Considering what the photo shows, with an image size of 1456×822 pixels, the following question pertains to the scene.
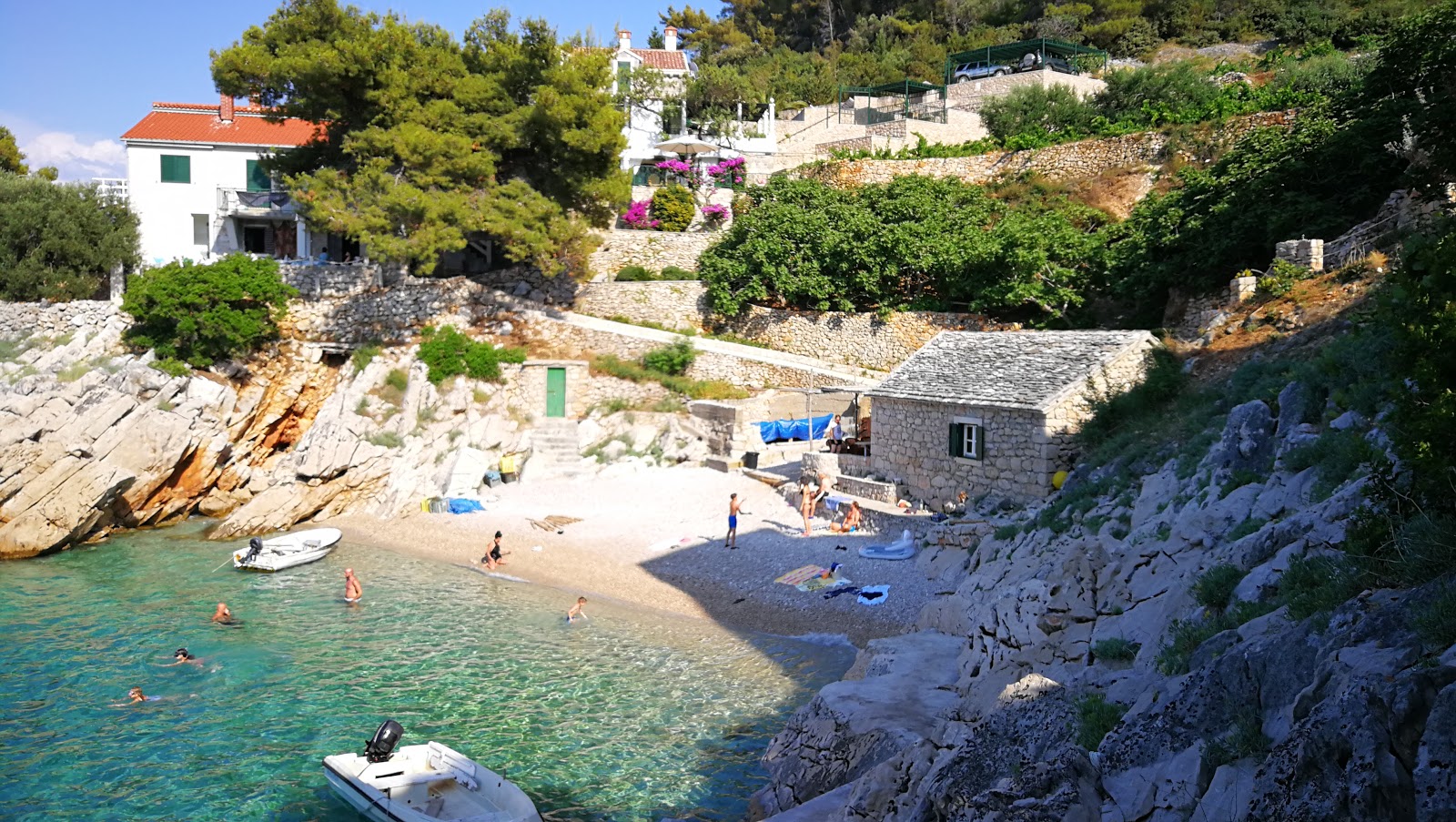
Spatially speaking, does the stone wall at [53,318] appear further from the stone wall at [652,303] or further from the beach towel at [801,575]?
the beach towel at [801,575]

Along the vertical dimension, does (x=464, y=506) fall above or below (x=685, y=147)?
below

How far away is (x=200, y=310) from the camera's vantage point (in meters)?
29.7

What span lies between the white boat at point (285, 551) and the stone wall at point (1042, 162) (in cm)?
2437

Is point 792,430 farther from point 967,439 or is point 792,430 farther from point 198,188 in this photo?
point 198,188

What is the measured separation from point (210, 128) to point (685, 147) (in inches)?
722

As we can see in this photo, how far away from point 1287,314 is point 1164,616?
11931 millimetres

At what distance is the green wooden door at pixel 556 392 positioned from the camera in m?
30.9

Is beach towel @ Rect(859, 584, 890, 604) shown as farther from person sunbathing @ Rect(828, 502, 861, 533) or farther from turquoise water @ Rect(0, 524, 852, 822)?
person sunbathing @ Rect(828, 502, 861, 533)

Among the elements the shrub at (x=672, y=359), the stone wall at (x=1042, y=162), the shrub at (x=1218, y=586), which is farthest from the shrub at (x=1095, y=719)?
the stone wall at (x=1042, y=162)

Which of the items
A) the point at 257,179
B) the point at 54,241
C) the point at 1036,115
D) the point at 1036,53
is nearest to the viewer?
the point at 54,241

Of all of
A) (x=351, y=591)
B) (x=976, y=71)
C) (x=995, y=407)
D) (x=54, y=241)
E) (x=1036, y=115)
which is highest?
(x=976, y=71)

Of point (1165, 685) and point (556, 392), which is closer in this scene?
point (1165, 685)

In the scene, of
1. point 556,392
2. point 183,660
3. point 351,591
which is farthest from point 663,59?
point 183,660

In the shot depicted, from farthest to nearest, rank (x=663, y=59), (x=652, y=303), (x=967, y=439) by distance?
(x=663, y=59), (x=652, y=303), (x=967, y=439)
